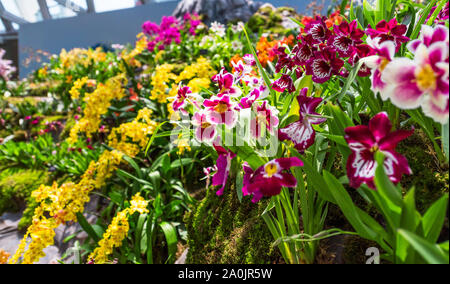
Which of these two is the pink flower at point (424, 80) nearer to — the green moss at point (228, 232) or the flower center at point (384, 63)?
the flower center at point (384, 63)

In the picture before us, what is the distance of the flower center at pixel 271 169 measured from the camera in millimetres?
720

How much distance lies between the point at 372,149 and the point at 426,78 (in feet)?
0.58

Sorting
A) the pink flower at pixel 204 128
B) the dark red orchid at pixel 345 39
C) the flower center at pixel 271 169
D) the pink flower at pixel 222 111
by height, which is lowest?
the flower center at pixel 271 169

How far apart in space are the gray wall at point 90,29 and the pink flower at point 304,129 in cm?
1021

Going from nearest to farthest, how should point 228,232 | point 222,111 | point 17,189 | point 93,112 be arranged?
point 222,111, point 228,232, point 93,112, point 17,189

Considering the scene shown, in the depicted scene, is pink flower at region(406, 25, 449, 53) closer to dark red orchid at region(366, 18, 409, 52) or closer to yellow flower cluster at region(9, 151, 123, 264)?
dark red orchid at region(366, 18, 409, 52)

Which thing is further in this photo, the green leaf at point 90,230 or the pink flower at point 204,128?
the green leaf at point 90,230

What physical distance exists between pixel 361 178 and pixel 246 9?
28.6ft

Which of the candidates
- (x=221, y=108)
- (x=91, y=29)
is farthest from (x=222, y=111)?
(x=91, y=29)

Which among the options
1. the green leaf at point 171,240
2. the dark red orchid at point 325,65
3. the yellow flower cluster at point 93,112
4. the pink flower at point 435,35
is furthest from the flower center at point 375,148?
the yellow flower cluster at point 93,112

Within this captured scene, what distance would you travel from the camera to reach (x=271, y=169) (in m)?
0.73

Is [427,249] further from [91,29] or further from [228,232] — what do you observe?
Answer: [91,29]

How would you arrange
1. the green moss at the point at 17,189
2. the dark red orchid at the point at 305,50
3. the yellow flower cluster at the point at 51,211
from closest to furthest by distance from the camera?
1. the dark red orchid at the point at 305,50
2. the yellow flower cluster at the point at 51,211
3. the green moss at the point at 17,189

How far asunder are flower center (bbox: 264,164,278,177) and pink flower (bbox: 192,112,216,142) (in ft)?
0.64
